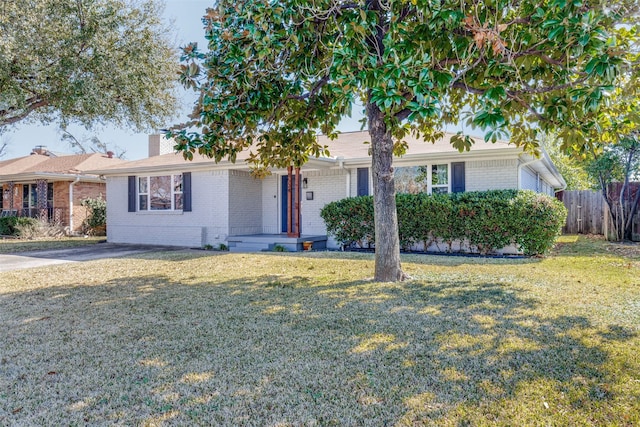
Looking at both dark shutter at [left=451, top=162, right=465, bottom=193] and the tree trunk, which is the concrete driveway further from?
dark shutter at [left=451, top=162, right=465, bottom=193]

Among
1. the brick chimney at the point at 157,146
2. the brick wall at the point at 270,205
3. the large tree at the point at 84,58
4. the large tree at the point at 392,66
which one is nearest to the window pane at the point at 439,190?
the large tree at the point at 392,66

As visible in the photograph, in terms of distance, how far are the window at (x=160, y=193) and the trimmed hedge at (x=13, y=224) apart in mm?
6583

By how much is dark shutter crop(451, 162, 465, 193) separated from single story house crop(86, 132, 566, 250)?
0.09 ft

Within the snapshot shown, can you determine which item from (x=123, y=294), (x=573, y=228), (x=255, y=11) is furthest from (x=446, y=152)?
(x=573, y=228)

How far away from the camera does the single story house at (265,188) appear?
11367 millimetres

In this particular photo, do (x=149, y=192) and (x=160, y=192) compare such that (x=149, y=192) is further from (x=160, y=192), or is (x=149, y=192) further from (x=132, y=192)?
(x=132, y=192)

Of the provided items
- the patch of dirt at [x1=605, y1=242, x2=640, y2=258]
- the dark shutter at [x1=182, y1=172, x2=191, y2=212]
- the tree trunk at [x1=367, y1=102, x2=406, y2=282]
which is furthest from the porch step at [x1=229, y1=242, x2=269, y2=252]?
the patch of dirt at [x1=605, y1=242, x2=640, y2=258]

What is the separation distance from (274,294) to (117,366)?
282cm

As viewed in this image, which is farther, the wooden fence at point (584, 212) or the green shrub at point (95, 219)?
the green shrub at point (95, 219)

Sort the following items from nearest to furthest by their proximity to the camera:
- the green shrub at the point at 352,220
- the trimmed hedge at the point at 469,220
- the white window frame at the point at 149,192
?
the trimmed hedge at the point at 469,220
the green shrub at the point at 352,220
the white window frame at the point at 149,192

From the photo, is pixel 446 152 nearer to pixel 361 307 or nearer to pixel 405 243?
pixel 405 243

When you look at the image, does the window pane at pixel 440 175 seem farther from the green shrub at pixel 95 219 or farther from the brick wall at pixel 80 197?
the brick wall at pixel 80 197

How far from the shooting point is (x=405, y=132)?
7.97m

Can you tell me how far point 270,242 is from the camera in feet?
40.4
